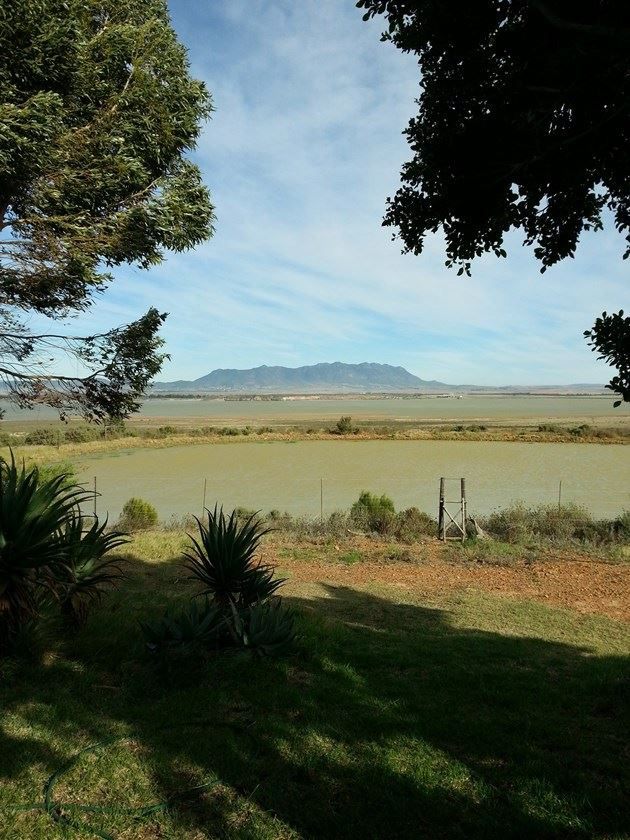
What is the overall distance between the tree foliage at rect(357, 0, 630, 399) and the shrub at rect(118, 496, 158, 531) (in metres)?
13.6

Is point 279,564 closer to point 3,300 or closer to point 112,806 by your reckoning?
point 3,300

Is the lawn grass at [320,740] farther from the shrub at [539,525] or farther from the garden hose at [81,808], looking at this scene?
the shrub at [539,525]

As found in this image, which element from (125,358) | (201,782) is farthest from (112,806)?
(125,358)

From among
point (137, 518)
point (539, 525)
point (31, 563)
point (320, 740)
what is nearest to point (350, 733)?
point (320, 740)

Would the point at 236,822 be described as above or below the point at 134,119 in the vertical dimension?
below

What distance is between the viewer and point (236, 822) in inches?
118

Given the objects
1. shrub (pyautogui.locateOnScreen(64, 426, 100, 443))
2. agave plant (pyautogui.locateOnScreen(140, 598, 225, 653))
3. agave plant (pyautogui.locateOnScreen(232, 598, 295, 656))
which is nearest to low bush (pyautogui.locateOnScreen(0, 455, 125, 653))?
agave plant (pyautogui.locateOnScreen(140, 598, 225, 653))

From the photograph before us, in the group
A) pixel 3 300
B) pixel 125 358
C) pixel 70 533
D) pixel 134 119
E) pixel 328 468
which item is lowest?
pixel 328 468

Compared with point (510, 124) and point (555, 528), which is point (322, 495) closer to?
point (555, 528)

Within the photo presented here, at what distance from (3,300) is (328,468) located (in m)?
25.9

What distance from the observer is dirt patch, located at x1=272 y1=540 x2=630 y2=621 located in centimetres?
955

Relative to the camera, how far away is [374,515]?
1669 cm

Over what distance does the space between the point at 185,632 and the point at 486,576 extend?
25.1 feet

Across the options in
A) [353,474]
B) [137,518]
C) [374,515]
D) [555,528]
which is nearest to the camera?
[555,528]
